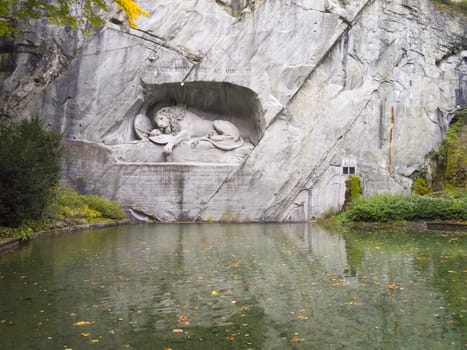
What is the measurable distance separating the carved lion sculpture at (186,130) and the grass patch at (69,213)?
340 cm

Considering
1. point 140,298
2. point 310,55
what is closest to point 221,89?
point 310,55

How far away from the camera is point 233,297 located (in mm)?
5402

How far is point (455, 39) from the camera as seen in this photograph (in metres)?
20.2

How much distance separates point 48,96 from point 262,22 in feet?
26.0

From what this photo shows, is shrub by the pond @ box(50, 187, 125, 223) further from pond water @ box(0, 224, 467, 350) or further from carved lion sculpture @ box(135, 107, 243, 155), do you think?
pond water @ box(0, 224, 467, 350)

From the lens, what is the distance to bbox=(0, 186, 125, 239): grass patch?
10.9 meters

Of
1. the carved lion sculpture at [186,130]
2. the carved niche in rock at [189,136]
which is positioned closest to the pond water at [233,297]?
the carved niche in rock at [189,136]

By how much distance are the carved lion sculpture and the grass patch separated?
3399mm

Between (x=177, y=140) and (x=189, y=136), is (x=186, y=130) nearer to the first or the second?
(x=189, y=136)

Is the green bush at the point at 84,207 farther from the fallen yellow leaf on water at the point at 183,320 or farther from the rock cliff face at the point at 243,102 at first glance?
the fallen yellow leaf on water at the point at 183,320

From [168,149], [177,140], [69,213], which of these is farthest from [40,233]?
[177,140]

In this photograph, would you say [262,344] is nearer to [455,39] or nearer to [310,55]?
[310,55]

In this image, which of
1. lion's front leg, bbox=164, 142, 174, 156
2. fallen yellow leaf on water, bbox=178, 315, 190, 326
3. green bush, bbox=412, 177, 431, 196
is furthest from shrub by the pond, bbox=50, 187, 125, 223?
green bush, bbox=412, 177, 431, 196

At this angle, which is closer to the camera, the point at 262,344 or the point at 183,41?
the point at 262,344
